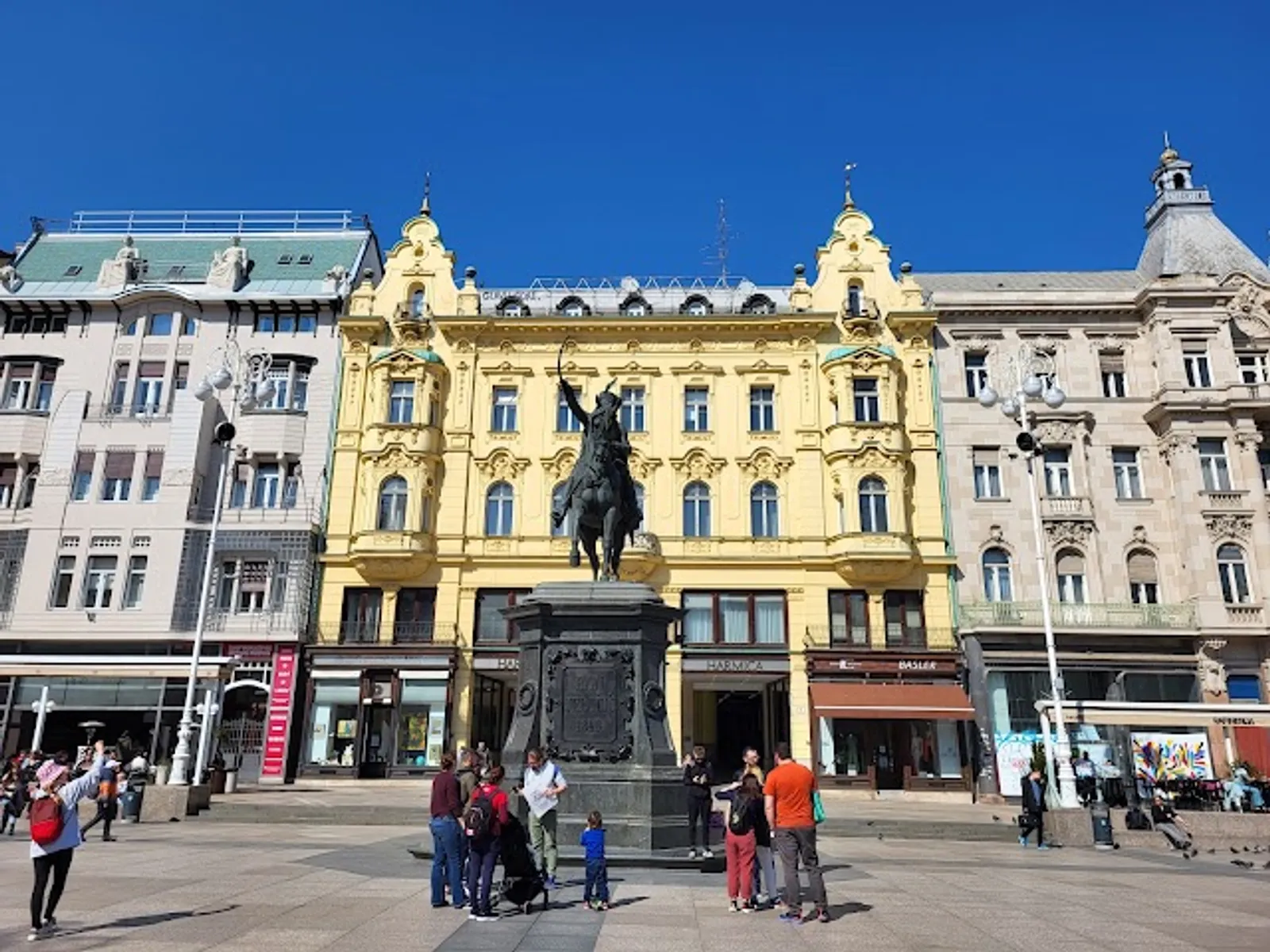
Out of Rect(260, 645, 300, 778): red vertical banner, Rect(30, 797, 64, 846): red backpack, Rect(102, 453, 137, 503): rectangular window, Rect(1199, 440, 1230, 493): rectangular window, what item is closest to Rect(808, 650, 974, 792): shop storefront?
Rect(1199, 440, 1230, 493): rectangular window

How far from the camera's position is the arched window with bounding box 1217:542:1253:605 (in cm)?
3195

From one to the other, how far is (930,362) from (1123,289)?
29.9ft

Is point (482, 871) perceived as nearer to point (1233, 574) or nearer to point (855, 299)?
point (1233, 574)

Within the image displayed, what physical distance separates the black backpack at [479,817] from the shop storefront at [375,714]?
24.2 metres

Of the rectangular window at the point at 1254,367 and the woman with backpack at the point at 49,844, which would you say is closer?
the woman with backpack at the point at 49,844

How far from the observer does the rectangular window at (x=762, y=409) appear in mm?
36281

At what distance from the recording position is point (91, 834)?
16.8 meters

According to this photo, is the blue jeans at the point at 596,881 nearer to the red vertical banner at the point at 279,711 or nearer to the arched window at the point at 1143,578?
the red vertical banner at the point at 279,711

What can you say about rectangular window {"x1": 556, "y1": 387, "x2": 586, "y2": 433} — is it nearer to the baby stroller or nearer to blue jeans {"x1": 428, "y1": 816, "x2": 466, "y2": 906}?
blue jeans {"x1": 428, "y1": 816, "x2": 466, "y2": 906}

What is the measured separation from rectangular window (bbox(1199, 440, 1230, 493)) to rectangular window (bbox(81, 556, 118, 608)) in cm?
4091

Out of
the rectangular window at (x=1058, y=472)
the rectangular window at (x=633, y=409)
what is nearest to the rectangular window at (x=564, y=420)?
the rectangular window at (x=633, y=409)

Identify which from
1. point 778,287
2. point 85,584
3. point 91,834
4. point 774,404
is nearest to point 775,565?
point 774,404

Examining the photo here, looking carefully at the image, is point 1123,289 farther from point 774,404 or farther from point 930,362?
point 774,404

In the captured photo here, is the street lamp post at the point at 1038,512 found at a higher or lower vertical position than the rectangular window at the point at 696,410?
lower
